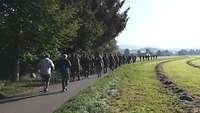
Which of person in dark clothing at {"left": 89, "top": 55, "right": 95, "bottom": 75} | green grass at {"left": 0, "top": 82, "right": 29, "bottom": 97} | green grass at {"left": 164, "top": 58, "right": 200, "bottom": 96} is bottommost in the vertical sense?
green grass at {"left": 164, "top": 58, "right": 200, "bottom": 96}

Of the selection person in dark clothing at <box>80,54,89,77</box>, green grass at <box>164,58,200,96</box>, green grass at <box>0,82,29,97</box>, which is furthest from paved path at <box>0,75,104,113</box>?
person in dark clothing at <box>80,54,89,77</box>

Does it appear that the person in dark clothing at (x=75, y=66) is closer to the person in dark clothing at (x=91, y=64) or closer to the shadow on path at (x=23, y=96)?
the person in dark clothing at (x=91, y=64)

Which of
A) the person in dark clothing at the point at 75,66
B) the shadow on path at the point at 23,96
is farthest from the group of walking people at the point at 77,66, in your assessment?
the shadow on path at the point at 23,96

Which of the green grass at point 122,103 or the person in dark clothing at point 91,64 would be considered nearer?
the green grass at point 122,103

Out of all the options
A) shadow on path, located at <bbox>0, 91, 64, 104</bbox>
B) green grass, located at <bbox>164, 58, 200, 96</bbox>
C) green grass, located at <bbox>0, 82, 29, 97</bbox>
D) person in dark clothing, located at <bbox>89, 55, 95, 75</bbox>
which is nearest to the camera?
shadow on path, located at <bbox>0, 91, 64, 104</bbox>

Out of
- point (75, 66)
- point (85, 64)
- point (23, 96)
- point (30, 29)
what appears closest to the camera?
point (23, 96)

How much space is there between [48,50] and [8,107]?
14724 mm

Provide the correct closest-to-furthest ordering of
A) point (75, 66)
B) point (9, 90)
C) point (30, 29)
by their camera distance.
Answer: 1. point (9, 90)
2. point (30, 29)
3. point (75, 66)

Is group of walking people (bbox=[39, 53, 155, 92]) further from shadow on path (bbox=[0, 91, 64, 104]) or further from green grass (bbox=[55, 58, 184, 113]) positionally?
green grass (bbox=[55, 58, 184, 113])

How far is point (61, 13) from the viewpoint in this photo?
33.1 meters

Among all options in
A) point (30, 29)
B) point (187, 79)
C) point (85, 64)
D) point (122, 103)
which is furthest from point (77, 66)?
point (122, 103)

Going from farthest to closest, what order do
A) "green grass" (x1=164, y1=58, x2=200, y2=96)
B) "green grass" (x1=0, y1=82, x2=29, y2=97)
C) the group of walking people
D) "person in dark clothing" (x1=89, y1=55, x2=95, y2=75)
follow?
1. "person in dark clothing" (x1=89, y1=55, x2=95, y2=75)
2. "green grass" (x1=164, y1=58, x2=200, y2=96)
3. the group of walking people
4. "green grass" (x1=0, y1=82, x2=29, y2=97)

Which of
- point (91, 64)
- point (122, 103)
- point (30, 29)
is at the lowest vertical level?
point (122, 103)

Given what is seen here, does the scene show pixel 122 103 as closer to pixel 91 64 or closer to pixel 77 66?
pixel 77 66
